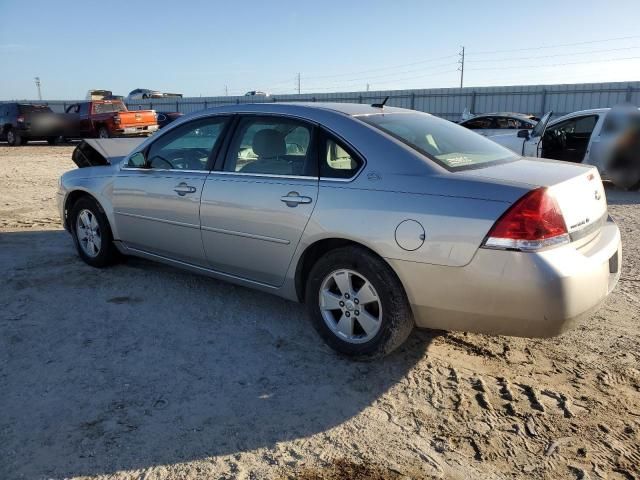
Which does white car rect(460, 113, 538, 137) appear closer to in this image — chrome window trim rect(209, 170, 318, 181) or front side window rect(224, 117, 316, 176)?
front side window rect(224, 117, 316, 176)

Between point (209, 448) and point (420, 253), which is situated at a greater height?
point (420, 253)

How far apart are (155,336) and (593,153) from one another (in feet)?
29.3

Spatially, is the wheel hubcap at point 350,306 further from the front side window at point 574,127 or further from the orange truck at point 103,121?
the orange truck at point 103,121

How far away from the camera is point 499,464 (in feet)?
8.32

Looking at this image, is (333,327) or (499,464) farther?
(333,327)

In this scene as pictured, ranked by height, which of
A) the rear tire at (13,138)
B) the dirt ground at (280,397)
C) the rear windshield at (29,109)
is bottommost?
the dirt ground at (280,397)

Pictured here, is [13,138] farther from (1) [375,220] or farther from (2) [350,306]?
(1) [375,220]

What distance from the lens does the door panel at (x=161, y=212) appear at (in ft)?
14.1

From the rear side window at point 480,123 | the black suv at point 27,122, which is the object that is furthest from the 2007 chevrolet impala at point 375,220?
the black suv at point 27,122

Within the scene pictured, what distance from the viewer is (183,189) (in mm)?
4336

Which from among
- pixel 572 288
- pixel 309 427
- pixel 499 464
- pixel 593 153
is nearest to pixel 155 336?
pixel 309 427

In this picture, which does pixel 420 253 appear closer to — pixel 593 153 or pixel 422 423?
pixel 422 423

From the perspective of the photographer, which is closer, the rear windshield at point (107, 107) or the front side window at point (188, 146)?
the front side window at point (188, 146)

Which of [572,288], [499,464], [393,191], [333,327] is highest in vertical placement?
[393,191]
